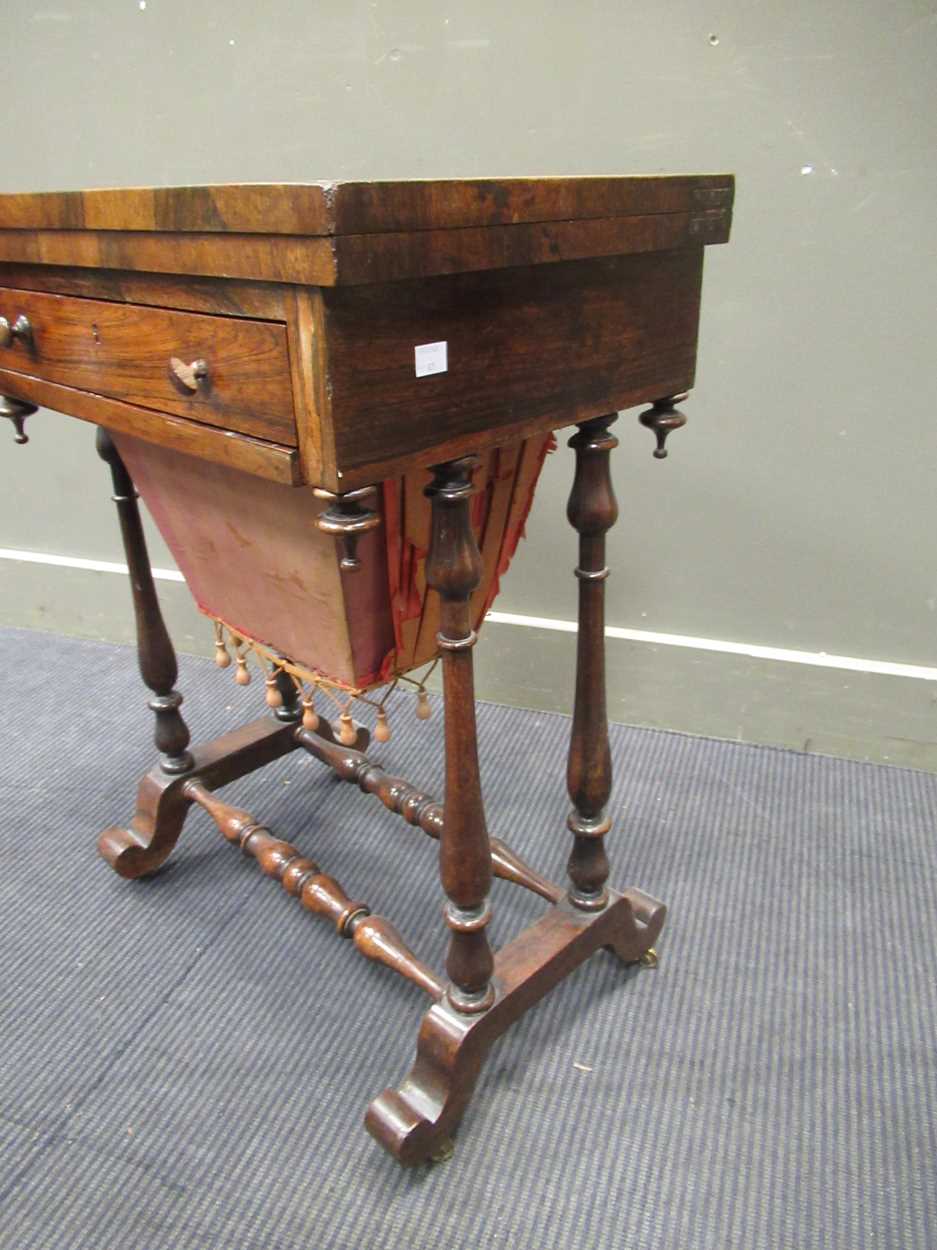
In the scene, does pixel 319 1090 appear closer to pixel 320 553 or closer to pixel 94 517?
pixel 320 553

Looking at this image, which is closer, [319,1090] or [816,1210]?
[816,1210]

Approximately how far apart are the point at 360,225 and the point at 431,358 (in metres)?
0.13

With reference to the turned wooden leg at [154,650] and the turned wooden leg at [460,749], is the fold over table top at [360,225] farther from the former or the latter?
the turned wooden leg at [154,650]

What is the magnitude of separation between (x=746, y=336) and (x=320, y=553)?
38.8 inches

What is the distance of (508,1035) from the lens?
1.25 metres

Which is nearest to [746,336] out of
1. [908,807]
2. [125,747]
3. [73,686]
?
[908,807]

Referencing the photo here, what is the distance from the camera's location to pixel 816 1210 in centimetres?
103

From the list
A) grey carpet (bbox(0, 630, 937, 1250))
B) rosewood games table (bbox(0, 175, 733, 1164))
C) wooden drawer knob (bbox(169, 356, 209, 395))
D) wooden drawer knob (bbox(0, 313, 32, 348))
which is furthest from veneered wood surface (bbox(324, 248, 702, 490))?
grey carpet (bbox(0, 630, 937, 1250))

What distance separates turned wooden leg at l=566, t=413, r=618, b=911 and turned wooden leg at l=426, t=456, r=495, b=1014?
0.21 m

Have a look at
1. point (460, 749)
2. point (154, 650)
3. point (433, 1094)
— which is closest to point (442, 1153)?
point (433, 1094)

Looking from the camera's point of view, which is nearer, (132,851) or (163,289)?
(163,289)

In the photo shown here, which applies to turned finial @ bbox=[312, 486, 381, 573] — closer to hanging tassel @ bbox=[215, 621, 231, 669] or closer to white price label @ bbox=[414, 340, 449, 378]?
white price label @ bbox=[414, 340, 449, 378]

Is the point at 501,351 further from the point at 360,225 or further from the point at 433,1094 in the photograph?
the point at 433,1094

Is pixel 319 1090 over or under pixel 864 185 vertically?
under
